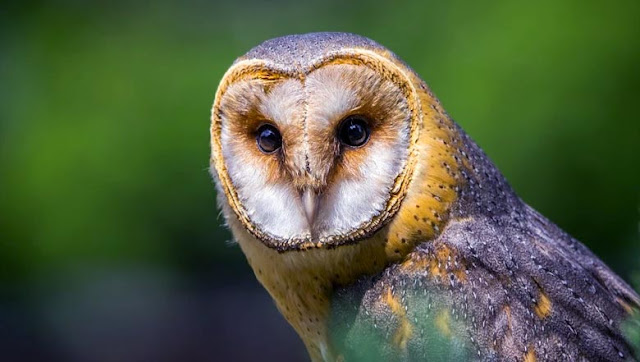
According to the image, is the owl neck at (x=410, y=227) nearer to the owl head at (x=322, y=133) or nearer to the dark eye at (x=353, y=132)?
the owl head at (x=322, y=133)

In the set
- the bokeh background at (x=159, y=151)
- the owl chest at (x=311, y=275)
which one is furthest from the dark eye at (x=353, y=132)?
the bokeh background at (x=159, y=151)

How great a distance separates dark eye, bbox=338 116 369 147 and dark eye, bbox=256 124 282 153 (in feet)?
0.53

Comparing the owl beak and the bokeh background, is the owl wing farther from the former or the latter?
the bokeh background

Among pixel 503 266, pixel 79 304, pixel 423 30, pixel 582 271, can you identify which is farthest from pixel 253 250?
pixel 79 304

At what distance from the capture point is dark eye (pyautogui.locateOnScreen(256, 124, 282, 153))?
257 centimetres

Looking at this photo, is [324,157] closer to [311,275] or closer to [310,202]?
[310,202]

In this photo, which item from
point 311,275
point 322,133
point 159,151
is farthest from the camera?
point 159,151

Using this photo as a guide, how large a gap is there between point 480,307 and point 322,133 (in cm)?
56

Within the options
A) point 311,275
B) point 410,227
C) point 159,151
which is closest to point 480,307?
point 410,227

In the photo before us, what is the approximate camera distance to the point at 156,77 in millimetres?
5875

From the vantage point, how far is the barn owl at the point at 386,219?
249 centimetres

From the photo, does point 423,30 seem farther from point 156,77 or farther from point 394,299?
point 394,299

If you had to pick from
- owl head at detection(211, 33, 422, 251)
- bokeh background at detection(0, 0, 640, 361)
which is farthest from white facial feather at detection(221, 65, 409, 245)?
bokeh background at detection(0, 0, 640, 361)

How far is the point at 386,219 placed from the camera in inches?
102
